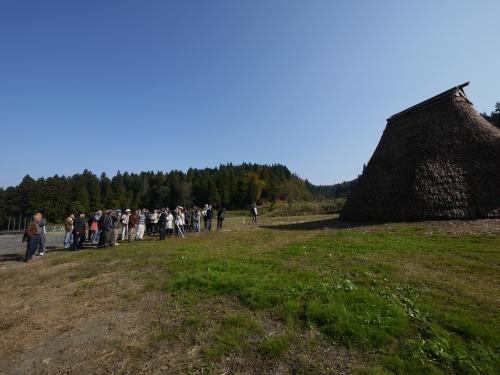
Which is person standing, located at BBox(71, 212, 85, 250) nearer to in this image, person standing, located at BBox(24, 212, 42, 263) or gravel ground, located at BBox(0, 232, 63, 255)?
person standing, located at BBox(24, 212, 42, 263)

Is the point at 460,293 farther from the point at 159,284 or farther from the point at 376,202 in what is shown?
the point at 376,202

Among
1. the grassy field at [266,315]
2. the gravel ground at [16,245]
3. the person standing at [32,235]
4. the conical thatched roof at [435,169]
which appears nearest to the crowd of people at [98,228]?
the person standing at [32,235]

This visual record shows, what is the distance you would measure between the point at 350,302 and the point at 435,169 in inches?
628

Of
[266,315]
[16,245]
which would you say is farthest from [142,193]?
[266,315]

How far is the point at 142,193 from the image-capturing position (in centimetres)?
10525

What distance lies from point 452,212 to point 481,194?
1837 mm

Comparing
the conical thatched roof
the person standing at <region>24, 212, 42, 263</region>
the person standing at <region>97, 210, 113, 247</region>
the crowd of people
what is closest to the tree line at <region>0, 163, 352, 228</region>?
the conical thatched roof

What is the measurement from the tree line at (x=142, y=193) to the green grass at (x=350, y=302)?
69.0m

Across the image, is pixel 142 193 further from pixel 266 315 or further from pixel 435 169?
pixel 266 315

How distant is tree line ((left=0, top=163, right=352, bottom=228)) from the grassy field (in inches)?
2750

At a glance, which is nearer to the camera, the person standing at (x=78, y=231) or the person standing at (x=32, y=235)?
the person standing at (x=32, y=235)

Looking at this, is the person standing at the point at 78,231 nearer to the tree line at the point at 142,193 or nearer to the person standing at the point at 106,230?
the person standing at the point at 106,230

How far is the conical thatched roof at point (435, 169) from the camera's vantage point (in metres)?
16.1

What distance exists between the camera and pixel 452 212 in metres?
15.9
